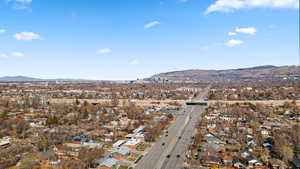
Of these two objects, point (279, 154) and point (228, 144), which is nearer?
point (279, 154)

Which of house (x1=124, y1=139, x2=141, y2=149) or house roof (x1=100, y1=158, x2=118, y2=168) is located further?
house (x1=124, y1=139, x2=141, y2=149)

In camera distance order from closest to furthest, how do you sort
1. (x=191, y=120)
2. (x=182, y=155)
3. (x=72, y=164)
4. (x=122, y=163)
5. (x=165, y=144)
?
(x=72, y=164) < (x=122, y=163) < (x=182, y=155) < (x=165, y=144) < (x=191, y=120)

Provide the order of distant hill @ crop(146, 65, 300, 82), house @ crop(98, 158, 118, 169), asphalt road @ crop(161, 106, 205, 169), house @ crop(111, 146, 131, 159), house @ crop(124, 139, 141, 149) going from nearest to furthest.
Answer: house @ crop(98, 158, 118, 169) → asphalt road @ crop(161, 106, 205, 169) → house @ crop(111, 146, 131, 159) → house @ crop(124, 139, 141, 149) → distant hill @ crop(146, 65, 300, 82)

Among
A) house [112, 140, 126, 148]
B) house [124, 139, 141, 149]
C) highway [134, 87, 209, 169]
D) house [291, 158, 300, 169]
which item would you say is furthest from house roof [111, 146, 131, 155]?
house [291, 158, 300, 169]

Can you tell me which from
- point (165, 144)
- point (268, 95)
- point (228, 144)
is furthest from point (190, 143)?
point (268, 95)

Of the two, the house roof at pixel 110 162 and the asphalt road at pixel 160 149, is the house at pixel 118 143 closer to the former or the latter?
the asphalt road at pixel 160 149

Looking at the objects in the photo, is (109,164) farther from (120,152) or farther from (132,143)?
(132,143)

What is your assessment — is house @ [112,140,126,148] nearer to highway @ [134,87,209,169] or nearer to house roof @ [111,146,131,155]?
house roof @ [111,146,131,155]

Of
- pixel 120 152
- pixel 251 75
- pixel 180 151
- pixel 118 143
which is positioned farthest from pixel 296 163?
pixel 251 75

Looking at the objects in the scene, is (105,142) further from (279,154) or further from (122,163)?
(279,154)
